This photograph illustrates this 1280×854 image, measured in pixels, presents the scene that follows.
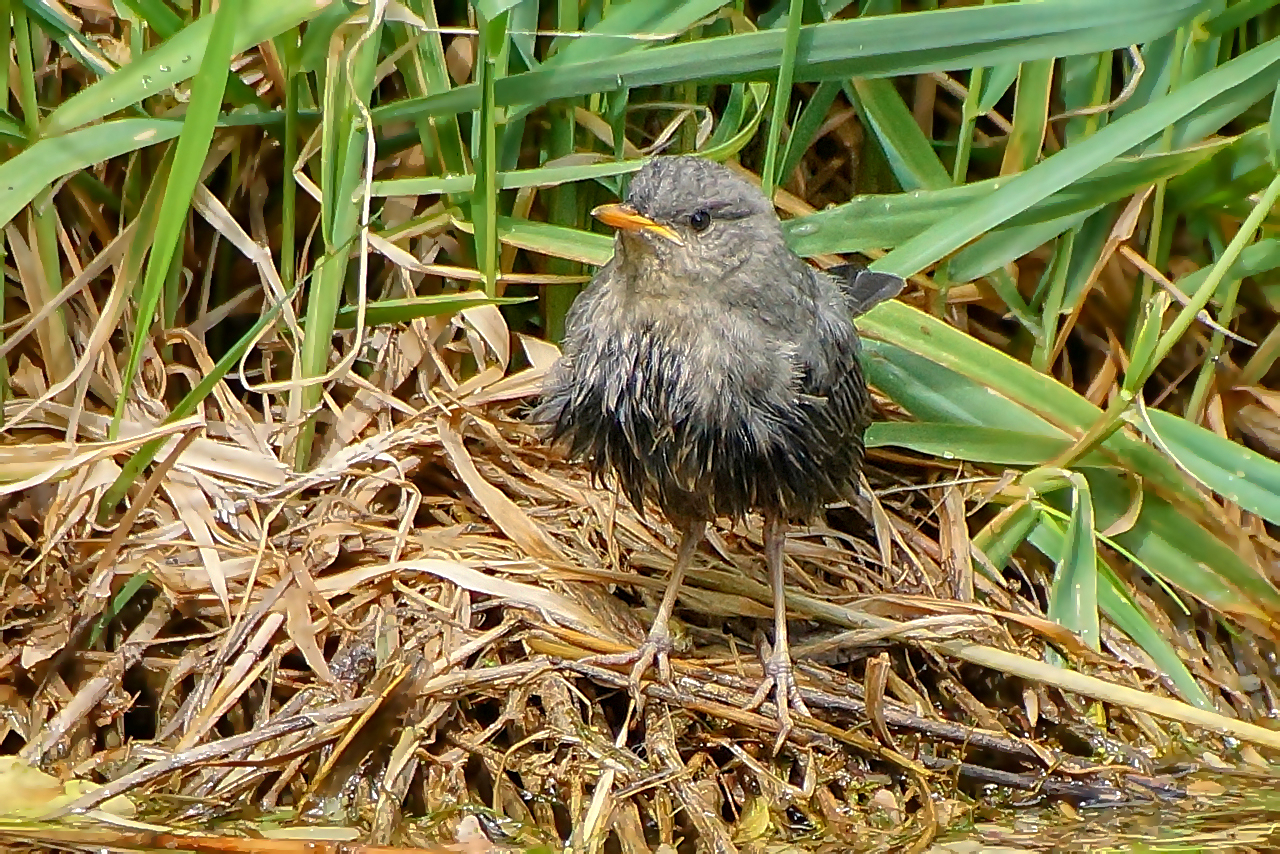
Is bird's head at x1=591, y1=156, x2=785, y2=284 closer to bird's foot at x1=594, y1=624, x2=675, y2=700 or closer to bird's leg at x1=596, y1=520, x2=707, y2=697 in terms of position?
bird's leg at x1=596, y1=520, x2=707, y2=697

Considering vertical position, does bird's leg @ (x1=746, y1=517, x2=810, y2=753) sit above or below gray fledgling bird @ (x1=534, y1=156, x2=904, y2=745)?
below

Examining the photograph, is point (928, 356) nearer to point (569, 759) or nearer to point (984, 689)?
point (984, 689)

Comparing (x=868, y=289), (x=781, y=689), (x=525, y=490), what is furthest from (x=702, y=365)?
(x=525, y=490)

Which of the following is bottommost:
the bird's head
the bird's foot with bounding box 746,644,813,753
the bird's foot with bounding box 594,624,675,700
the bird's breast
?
the bird's foot with bounding box 746,644,813,753

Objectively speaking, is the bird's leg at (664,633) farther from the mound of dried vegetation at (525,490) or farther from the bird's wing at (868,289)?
the bird's wing at (868,289)

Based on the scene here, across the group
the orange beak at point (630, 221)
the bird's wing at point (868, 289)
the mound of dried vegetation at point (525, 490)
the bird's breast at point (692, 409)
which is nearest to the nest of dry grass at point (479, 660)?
the mound of dried vegetation at point (525, 490)

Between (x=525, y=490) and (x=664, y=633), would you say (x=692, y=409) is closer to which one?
(x=664, y=633)

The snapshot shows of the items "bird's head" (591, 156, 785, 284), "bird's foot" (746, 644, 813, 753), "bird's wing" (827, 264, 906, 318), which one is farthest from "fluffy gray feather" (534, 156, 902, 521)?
"bird's foot" (746, 644, 813, 753)
